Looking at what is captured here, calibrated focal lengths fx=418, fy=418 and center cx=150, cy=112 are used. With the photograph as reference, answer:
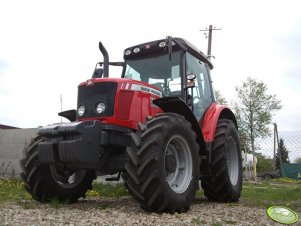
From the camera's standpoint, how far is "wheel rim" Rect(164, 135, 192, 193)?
19.2 feet

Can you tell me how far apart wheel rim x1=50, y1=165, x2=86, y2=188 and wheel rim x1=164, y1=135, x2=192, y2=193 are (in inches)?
67.1

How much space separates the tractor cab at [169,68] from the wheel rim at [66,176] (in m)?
1.93

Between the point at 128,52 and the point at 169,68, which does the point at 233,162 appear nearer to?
the point at 169,68

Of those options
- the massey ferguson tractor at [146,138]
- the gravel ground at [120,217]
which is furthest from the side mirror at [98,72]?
the gravel ground at [120,217]

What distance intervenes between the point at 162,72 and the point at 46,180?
2.60m

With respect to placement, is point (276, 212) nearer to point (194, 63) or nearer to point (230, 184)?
point (230, 184)

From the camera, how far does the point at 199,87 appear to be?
25.6ft

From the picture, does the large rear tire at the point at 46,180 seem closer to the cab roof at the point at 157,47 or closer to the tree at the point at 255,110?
the cab roof at the point at 157,47

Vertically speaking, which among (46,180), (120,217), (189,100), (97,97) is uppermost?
(189,100)

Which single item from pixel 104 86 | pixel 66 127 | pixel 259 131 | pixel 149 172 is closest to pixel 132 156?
pixel 149 172

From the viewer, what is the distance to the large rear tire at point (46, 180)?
6.27m

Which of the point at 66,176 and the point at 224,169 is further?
the point at 224,169

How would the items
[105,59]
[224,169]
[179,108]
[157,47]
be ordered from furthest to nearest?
[224,169] → [157,47] → [105,59] → [179,108]

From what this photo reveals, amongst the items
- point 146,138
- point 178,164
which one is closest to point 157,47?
point 178,164
